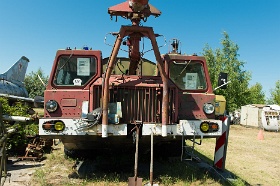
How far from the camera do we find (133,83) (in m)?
5.65

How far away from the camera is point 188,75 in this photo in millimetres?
6688

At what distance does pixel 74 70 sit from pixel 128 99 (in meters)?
1.48

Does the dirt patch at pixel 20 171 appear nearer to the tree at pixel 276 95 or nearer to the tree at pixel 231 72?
the tree at pixel 231 72

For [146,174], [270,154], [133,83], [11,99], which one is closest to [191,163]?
[146,174]

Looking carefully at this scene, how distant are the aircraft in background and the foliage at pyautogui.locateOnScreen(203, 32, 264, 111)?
58.6 ft

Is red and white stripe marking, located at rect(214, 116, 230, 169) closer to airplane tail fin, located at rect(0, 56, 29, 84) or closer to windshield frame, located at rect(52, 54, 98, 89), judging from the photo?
windshield frame, located at rect(52, 54, 98, 89)

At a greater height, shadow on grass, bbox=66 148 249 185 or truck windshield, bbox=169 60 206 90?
truck windshield, bbox=169 60 206 90

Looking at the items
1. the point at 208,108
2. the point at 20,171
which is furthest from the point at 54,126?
the point at 208,108

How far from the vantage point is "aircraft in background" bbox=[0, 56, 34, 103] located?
1838 centimetres

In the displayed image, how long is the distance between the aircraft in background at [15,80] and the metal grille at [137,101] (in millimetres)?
12798

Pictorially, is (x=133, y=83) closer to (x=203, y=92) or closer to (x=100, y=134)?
(x=100, y=134)

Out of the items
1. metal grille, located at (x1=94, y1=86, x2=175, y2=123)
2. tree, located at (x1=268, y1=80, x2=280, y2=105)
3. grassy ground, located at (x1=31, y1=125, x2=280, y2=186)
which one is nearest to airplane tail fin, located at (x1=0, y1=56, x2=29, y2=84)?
grassy ground, located at (x1=31, y1=125, x2=280, y2=186)

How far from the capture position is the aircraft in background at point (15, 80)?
1838 centimetres

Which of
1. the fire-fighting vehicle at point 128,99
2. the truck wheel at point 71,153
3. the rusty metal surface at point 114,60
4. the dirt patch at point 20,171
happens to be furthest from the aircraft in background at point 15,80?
the rusty metal surface at point 114,60
